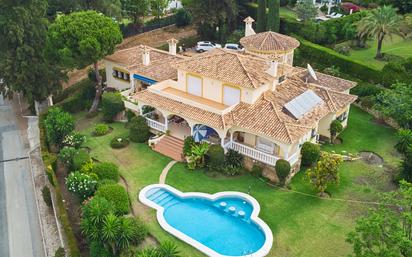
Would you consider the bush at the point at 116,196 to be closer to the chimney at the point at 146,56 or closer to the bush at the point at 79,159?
the bush at the point at 79,159

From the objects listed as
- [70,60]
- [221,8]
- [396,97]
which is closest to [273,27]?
[221,8]

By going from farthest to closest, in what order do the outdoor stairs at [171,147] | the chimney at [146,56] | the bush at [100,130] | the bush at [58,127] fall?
the chimney at [146,56] < the bush at [100,130] < the bush at [58,127] < the outdoor stairs at [171,147]

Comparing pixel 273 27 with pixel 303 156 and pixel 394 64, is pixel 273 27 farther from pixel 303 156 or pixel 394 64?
pixel 303 156

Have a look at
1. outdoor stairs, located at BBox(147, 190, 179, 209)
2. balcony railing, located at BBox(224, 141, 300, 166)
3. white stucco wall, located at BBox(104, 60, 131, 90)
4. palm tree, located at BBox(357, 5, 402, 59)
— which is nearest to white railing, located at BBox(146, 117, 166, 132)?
balcony railing, located at BBox(224, 141, 300, 166)

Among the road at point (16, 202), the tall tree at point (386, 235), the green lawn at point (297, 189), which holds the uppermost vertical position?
the tall tree at point (386, 235)

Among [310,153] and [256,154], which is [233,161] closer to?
[256,154]

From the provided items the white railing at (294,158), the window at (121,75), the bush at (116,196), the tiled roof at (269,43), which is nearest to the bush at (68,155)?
the bush at (116,196)

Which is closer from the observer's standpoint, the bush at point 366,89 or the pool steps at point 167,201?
the pool steps at point 167,201
